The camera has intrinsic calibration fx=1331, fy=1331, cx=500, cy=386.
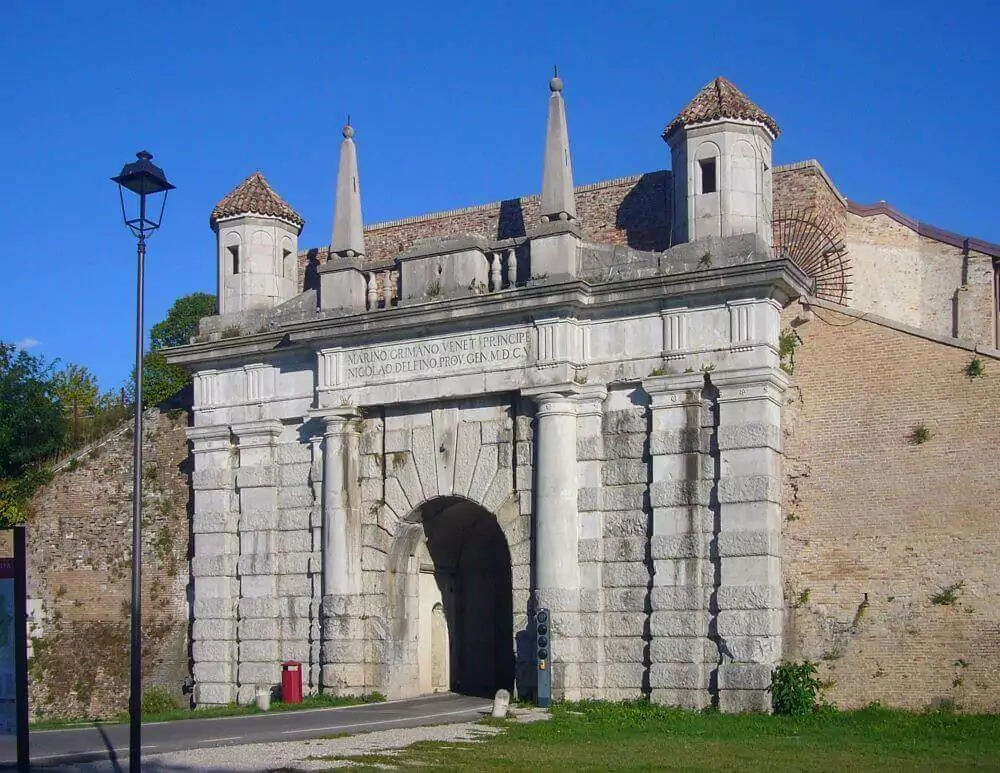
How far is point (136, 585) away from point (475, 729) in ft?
18.6

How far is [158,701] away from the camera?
2559 cm

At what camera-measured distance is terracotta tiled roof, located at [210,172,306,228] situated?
1038 inches

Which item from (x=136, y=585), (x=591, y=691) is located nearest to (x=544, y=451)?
(x=591, y=691)

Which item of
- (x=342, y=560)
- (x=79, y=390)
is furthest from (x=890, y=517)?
(x=79, y=390)

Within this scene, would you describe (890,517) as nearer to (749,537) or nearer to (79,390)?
(749,537)

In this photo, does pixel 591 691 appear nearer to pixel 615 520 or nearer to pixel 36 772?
pixel 615 520

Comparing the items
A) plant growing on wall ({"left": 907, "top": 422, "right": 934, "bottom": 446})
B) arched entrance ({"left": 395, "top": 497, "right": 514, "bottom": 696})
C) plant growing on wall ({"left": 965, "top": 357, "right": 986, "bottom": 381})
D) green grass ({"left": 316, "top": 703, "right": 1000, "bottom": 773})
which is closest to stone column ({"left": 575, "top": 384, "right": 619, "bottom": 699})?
green grass ({"left": 316, "top": 703, "right": 1000, "bottom": 773})

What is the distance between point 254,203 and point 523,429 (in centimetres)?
802

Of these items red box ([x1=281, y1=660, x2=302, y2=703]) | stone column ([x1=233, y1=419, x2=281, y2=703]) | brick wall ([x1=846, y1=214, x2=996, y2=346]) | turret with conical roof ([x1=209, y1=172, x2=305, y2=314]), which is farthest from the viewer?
brick wall ([x1=846, y1=214, x2=996, y2=346])

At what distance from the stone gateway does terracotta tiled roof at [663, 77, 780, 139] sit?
5 centimetres

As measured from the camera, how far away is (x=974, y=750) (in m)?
16.2

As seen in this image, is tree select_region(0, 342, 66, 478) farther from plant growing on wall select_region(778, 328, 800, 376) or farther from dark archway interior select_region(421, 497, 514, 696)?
plant growing on wall select_region(778, 328, 800, 376)

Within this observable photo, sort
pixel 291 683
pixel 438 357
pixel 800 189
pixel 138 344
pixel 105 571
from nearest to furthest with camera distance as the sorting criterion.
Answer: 1. pixel 138 344
2. pixel 438 357
3. pixel 291 683
4. pixel 800 189
5. pixel 105 571

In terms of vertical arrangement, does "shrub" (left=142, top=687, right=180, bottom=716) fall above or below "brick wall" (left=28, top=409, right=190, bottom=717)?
below
